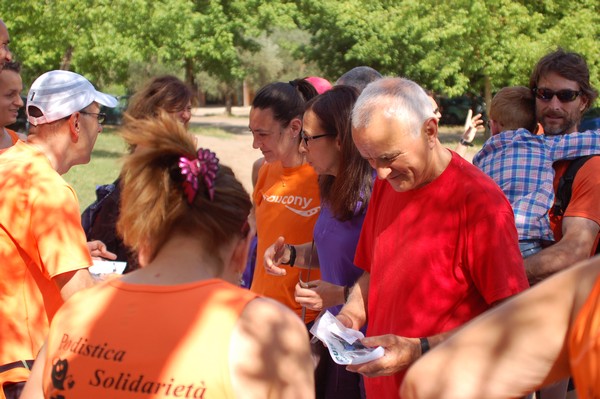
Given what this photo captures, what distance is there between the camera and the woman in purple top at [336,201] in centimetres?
388

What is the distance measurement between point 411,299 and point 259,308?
4.00 ft

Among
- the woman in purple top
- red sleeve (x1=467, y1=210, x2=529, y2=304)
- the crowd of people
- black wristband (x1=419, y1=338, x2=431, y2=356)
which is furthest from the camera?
the woman in purple top

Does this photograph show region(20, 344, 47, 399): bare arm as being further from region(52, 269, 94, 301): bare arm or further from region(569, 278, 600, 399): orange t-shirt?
region(569, 278, 600, 399): orange t-shirt

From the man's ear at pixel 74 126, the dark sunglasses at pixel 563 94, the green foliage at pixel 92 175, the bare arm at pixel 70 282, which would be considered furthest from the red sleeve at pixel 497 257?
the green foliage at pixel 92 175

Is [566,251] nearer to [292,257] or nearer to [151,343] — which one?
[292,257]

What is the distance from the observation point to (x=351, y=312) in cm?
356

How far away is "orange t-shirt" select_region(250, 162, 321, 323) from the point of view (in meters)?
4.55

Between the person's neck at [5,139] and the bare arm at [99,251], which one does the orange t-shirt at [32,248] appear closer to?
the bare arm at [99,251]

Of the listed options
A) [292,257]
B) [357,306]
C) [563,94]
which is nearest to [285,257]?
[292,257]

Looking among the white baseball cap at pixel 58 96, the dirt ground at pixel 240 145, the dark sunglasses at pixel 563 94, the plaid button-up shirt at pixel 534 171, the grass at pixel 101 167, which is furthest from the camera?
the dirt ground at pixel 240 145

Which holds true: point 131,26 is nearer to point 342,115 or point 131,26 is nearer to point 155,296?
point 342,115

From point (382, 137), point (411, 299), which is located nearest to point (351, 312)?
point (411, 299)

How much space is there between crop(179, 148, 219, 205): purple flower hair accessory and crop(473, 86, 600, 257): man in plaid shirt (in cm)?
233

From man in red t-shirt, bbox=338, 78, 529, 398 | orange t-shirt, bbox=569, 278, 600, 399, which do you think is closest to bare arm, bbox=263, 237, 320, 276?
man in red t-shirt, bbox=338, 78, 529, 398
